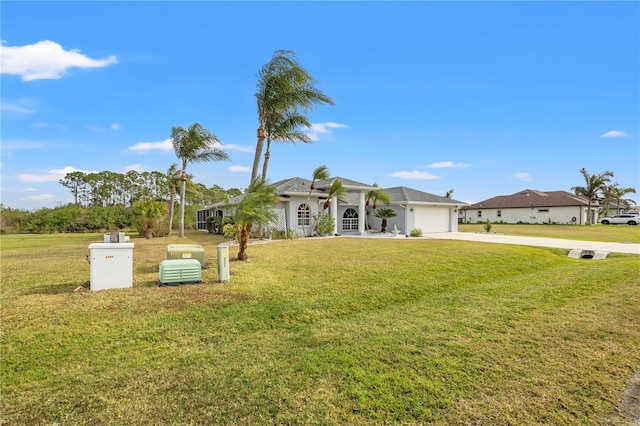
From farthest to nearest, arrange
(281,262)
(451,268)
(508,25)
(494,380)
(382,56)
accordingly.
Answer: (382,56) < (508,25) < (281,262) < (451,268) < (494,380)

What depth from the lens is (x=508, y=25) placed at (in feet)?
39.1

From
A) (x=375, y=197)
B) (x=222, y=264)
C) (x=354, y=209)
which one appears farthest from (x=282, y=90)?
(x=375, y=197)

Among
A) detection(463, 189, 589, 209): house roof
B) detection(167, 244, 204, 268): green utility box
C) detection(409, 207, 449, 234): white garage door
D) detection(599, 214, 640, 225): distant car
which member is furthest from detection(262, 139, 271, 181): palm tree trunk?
detection(599, 214, 640, 225): distant car

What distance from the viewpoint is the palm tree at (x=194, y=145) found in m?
23.7

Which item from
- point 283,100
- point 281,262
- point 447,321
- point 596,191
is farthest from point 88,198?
point 596,191

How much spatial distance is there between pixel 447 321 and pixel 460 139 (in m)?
21.4

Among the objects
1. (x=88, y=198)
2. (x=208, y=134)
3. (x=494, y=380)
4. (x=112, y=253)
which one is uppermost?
(x=208, y=134)

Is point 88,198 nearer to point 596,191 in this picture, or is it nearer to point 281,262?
point 281,262

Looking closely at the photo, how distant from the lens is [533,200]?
48219mm

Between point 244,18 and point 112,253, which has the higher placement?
point 244,18

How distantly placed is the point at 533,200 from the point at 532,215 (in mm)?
2612

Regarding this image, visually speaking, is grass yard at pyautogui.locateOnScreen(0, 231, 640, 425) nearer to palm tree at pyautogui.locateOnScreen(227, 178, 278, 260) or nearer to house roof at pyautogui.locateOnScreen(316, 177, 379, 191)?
palm tree at pyautogui.locateOnScreen(227, 178, 278, 260)

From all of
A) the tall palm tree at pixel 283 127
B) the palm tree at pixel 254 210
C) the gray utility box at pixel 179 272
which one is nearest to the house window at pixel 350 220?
the tall palm tree at pixel 283 127

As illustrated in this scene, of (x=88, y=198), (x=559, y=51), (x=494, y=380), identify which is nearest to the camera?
(x=494, y=380)
